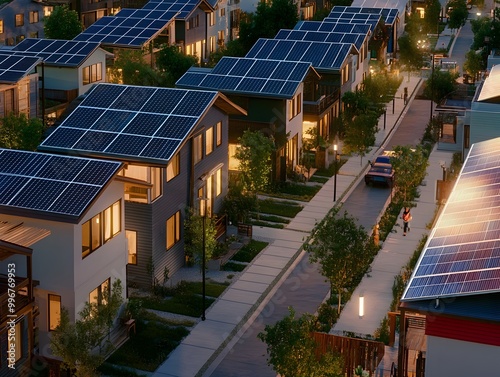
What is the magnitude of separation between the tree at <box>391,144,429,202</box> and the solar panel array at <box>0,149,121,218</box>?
71.6 feet

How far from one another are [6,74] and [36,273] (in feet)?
87.2

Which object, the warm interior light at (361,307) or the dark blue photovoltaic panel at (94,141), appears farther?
the dark blue photovoltaic panel at (94,141)

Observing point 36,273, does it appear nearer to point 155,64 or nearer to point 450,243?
point 450,243

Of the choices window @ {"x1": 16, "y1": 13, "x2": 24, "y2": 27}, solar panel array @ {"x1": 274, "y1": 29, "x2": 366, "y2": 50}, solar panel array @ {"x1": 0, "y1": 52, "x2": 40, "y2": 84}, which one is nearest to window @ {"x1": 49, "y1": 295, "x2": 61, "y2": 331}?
solar panel array @ {"x1": 0, "y1": 52, "x2": 40, "y2": 84}

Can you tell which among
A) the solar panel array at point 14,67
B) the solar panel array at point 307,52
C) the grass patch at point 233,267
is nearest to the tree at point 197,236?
the grass patch at point 233,267

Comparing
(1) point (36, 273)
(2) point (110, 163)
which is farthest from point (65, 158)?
→ (1) point (36, 273)

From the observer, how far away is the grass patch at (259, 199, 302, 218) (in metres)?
47.7

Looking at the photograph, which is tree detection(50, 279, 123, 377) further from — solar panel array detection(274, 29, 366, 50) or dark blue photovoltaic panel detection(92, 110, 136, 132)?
solar panel array detection(274, 29, 366, 50)

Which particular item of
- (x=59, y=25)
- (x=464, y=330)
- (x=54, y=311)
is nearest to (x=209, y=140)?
(x=54, y=311)

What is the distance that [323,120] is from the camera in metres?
60.4

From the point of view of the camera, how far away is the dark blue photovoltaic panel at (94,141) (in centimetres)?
3688

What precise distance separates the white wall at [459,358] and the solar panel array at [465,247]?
1.40m

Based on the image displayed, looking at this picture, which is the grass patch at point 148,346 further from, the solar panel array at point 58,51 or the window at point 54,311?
the solar panel array at point 58,51

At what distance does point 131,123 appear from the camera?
38250 millimetres
